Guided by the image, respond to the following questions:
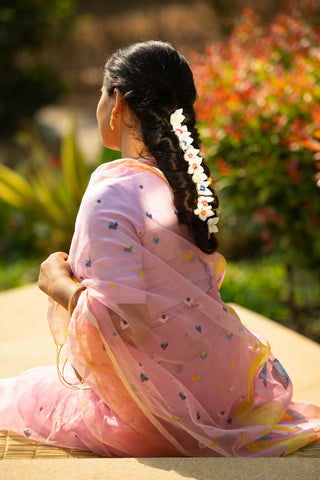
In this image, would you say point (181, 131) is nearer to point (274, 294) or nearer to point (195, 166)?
point (195, 166)

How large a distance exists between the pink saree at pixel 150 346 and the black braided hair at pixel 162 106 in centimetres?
4

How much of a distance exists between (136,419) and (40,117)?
11203mm

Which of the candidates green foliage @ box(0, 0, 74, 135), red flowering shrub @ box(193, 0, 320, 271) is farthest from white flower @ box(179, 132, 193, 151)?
green foliage @ box(0, 0, 74, 135)

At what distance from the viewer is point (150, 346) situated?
1942 millimetres

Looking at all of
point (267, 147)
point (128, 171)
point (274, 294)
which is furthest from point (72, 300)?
point (274, 294)

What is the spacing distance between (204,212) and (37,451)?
920 mm

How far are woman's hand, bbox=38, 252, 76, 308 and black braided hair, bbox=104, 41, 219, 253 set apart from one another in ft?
1.24

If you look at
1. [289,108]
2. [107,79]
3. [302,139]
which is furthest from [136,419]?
[289,108]

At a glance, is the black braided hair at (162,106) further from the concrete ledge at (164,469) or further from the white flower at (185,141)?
the concrete ledge at (164,469)

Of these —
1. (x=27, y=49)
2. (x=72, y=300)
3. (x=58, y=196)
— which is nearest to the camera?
(x=72, y=300)

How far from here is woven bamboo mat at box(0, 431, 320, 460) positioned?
2049 millimetres

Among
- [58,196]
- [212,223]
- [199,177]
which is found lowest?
[58,196]

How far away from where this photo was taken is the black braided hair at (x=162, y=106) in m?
1.96

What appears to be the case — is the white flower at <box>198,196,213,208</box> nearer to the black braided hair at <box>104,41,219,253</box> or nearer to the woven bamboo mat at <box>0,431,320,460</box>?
the black braided hair at <box>104,41,219,253</box>
